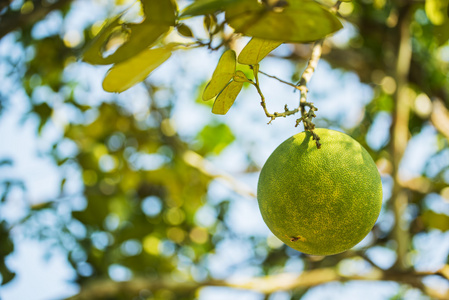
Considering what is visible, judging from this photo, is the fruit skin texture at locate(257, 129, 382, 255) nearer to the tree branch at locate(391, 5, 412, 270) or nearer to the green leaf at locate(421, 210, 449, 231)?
the tree branch at locate(391, 5, 412, 270)

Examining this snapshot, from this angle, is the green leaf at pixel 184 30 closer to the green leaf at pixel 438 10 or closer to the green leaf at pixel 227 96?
the green leaf at pixel 227 96

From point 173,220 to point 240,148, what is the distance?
117 cm

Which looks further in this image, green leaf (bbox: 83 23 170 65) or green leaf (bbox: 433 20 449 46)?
green leaf (bbox: 433 20 449 46)

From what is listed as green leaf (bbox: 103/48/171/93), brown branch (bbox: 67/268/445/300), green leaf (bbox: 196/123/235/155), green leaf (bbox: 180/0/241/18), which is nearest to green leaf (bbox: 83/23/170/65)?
green leaf (bbox: 103/48/171/93)

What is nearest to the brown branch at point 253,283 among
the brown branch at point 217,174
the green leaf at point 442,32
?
the brown branch at point 217,174

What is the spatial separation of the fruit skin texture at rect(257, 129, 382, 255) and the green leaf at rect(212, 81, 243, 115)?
0.21 metres

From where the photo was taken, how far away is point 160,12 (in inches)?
43.6

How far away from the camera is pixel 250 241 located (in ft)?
14.8

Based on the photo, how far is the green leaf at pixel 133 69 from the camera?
125 cm

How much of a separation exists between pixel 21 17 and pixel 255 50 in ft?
6.61

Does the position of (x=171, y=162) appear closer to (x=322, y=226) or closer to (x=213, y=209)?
(x=213, y=209)

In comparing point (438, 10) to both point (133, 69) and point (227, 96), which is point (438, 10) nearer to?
point (227, 96)

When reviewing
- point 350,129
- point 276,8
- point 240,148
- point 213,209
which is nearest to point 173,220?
point 213,209

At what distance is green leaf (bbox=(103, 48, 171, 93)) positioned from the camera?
4.12ft
